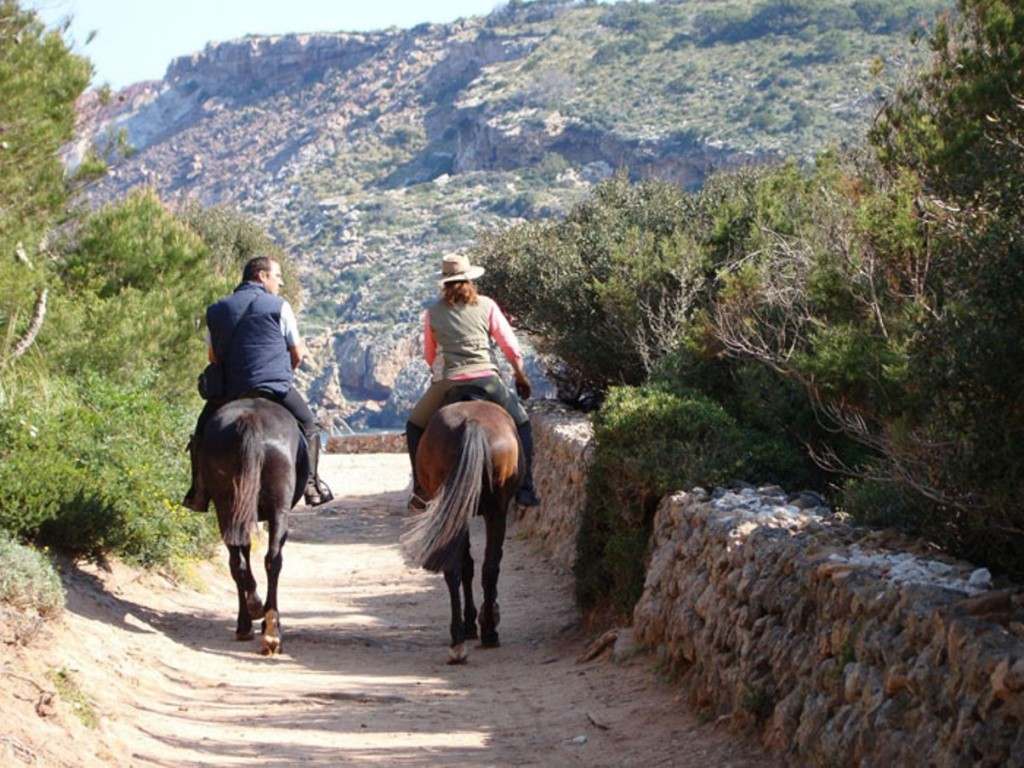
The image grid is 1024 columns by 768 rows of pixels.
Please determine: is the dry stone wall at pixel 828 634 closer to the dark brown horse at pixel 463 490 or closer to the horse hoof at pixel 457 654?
the dark brown horse at pixel 463 490

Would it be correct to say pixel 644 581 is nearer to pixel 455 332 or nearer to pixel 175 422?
pixel 455 332

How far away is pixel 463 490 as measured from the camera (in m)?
10.5

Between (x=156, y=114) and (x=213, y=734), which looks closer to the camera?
(x=213, y=734)

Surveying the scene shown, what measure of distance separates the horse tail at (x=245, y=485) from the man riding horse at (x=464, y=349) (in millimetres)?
1303

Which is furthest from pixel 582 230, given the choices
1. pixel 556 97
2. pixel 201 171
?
pixel 201 171

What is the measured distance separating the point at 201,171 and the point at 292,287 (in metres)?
103

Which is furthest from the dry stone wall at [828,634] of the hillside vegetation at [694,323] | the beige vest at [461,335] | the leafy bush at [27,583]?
the leafy bush at [27,583]

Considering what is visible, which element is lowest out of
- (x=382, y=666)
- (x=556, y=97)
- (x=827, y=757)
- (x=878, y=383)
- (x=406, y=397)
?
(x=406, y=397)

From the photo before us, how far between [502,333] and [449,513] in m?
1.69

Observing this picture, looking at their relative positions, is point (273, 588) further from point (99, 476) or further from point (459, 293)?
point (459, 293)

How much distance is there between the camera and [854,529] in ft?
26.1

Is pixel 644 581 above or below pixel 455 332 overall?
below

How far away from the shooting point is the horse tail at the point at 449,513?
1052 centimetres

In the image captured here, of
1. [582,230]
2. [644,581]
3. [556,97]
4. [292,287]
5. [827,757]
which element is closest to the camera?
[827,757]
